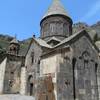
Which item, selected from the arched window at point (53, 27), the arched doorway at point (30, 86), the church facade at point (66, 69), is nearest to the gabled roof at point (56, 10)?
the arched window at point (53, 27)

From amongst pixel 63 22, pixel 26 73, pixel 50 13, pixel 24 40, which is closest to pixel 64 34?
pixel 63 22

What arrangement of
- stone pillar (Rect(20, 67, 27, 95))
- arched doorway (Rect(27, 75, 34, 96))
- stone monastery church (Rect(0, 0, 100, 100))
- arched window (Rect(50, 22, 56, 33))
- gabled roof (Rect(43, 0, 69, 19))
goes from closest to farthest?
stone monastery church (Rect(0, 0, 100, 100))
arched doorway (Rect(27, 75, 34, 96))
stone pillar (Rect(20, 67, 27, 95))
arched window (Rect(50, 22, 56, 33))
gabled roof (Rect(43, 0, 69, 19))

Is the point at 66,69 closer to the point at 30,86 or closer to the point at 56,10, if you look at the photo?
the point at 30,86

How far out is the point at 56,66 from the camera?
44.9 ft

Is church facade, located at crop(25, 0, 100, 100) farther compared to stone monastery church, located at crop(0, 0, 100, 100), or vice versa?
stone monastery church, located at crop(0, 0, 100, 100)

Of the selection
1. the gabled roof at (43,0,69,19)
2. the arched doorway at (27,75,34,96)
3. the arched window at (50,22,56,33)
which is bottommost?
the arched doorway at (27,75,34,96)

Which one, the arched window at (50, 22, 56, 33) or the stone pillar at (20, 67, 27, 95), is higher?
the arched window at (50, 22, 56, 33)

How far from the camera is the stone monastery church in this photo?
13.6 meters

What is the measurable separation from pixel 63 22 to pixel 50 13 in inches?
76.2

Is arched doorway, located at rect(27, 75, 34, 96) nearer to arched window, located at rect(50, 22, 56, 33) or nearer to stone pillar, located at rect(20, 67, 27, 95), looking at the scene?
stone pillar, located at rect(20, 67, 27, 95)

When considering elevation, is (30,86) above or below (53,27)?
below

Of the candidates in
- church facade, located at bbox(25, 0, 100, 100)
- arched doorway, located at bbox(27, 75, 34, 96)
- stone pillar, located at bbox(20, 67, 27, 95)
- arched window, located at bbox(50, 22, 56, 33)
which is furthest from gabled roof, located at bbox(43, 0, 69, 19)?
arched doorway, located at bbox(27, 75, 34, 96)

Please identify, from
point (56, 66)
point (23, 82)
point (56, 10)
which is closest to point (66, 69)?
point (56, 66)

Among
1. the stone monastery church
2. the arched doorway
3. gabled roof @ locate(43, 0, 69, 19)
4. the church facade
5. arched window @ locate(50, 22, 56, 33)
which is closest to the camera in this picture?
the church facade
